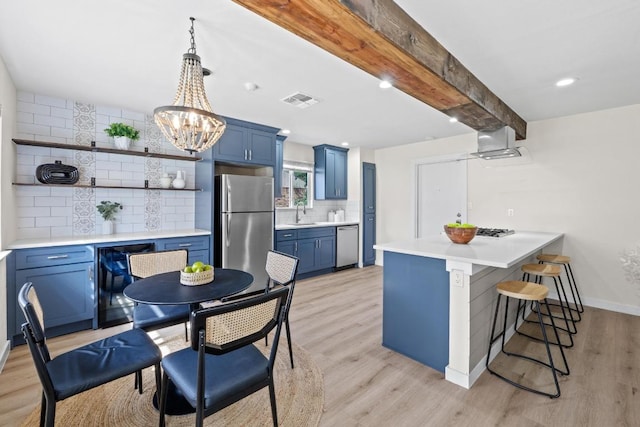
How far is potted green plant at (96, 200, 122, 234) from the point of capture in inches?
130

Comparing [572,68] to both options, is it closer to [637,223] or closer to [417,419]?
[637,223]

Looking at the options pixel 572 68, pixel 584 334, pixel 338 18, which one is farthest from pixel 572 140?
pixel 338 18

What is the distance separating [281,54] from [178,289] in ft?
6.06

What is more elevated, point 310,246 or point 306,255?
point 310,246

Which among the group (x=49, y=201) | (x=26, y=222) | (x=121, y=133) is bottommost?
(x=26, y=222)

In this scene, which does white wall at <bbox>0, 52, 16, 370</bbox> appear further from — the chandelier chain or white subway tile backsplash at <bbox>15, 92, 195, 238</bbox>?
the chandelier chain

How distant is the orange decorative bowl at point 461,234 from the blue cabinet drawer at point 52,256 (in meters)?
3.45

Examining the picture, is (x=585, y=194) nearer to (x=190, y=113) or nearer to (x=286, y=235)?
(x=286, y=235)

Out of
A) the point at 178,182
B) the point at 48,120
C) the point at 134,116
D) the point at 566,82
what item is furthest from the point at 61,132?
the point at 566,82

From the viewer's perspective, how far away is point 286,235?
455 cm

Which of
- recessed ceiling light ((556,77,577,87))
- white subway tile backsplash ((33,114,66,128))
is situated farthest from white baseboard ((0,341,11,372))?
recessed ceiling light ((556,77,577,87))

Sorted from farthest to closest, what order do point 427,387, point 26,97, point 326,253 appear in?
point 326,253, point 26,97, point 427,387

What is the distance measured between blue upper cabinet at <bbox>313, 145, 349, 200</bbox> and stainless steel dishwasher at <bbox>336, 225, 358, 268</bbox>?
671 mm

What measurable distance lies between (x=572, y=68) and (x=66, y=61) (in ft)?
13.8
